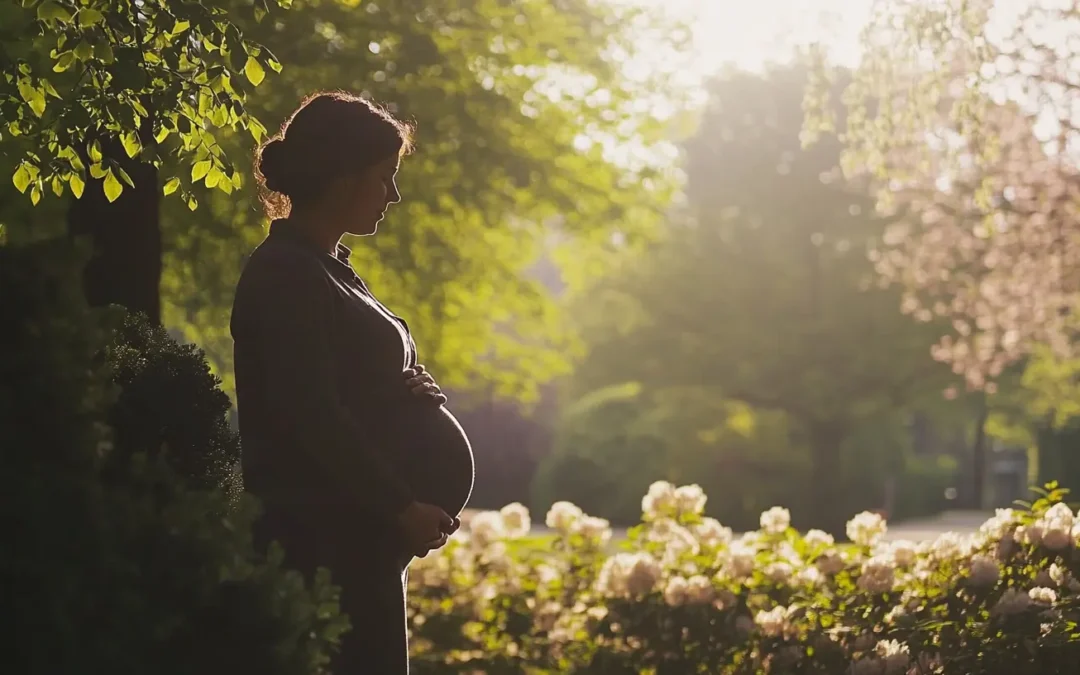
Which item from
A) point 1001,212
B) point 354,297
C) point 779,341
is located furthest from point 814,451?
point 354,297

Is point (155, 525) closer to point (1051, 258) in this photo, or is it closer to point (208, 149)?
point (208, 149)

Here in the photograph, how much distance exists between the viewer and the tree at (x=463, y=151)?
10.0m

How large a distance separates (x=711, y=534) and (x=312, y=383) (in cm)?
458

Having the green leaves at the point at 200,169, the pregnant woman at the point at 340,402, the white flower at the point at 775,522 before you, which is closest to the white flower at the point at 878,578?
the white flower at the point at 775,522

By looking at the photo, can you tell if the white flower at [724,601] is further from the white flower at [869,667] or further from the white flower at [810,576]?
the white flower at [869,667]

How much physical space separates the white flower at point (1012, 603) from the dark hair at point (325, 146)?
3.59 meters

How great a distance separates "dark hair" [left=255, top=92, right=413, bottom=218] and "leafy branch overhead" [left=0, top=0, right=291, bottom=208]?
118cm

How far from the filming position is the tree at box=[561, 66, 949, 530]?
85.8 ft

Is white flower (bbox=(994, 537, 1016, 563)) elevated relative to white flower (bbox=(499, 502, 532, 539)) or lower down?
lower down

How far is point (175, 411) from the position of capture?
3.87 m

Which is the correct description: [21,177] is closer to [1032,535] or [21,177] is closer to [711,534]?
[711,534]

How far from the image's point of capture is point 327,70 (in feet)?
32.5

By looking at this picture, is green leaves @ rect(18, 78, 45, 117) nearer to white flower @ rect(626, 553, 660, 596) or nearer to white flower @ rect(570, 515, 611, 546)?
white flower @ rect(626, 553, 660, 596)

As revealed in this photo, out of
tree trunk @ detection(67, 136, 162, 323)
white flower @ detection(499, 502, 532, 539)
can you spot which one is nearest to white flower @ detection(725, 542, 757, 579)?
white flower @ detection(499, 502, 532, 539)
